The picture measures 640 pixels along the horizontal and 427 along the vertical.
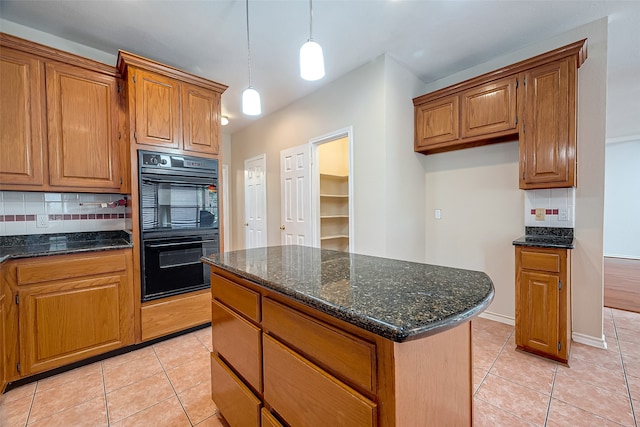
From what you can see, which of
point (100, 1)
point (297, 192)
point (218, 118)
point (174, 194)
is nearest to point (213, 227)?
point (174, 194)

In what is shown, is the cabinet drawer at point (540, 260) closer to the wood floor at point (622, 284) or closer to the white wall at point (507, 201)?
the white wall at point (507, 201)

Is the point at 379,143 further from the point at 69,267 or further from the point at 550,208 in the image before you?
the point at 69,267

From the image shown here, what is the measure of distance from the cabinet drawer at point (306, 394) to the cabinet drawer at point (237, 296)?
0.46 feet

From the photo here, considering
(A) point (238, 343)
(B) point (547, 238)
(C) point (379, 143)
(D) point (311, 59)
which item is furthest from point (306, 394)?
(B) point (547, 238)

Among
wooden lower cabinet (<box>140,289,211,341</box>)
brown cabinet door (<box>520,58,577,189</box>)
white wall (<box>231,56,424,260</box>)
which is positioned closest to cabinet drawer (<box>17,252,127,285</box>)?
wooden lower cabinet (<box>140,289,211,341</box>)

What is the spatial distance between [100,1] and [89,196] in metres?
1.59

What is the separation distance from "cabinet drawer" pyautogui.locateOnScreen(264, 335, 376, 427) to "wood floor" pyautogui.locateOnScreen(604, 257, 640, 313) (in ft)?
13.3

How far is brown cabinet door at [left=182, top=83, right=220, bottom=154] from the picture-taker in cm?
261

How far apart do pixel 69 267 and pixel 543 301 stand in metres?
3.60

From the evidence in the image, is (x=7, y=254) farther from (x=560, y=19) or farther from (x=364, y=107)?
(x=560, y=19)

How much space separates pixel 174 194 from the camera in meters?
2.55

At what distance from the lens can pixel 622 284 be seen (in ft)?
13.1

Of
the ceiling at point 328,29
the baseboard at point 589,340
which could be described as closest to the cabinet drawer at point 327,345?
the ceiling at point 328,29

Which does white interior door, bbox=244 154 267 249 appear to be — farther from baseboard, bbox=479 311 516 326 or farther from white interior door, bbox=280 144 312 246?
baseboard, bbox=479 311 516 326
